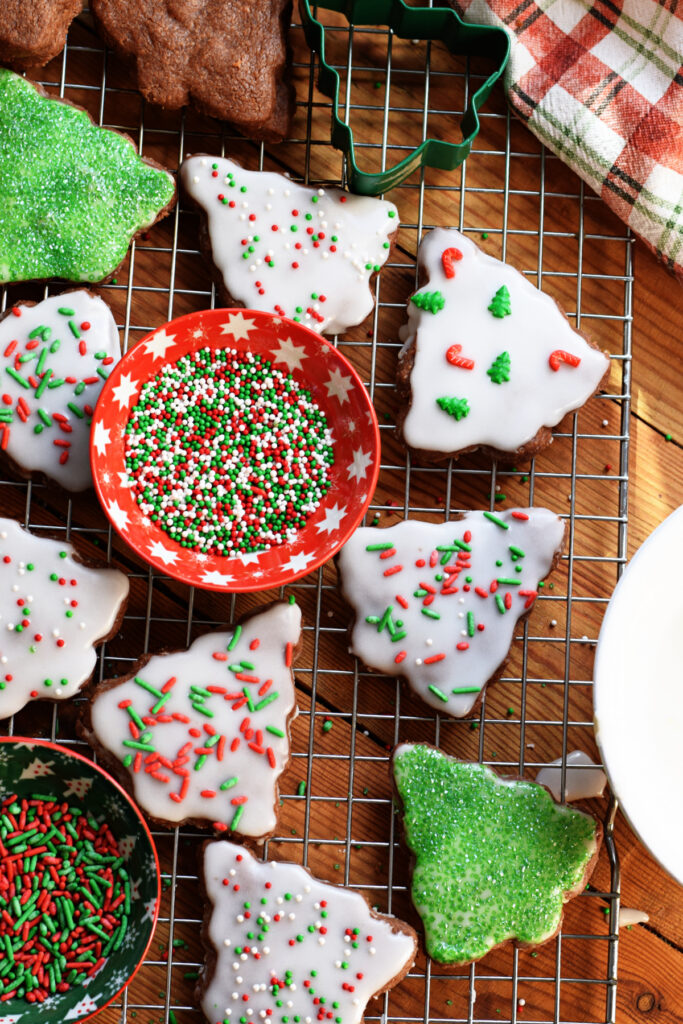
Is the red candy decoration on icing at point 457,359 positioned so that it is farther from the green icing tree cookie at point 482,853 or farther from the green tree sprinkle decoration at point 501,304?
the green icing tree cookie at point 482,853

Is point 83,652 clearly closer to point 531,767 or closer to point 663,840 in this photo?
point 531,767

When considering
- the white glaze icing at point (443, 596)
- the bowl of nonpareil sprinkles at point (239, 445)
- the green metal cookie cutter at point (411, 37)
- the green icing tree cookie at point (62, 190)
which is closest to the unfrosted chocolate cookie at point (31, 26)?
the green icing tree cookie at point (62, 190)

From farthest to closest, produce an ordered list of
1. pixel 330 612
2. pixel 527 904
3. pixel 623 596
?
pixel 330 612
pixel 527 904
pixel 623 596

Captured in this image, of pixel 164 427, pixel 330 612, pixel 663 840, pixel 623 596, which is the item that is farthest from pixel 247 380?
pixel 663 840

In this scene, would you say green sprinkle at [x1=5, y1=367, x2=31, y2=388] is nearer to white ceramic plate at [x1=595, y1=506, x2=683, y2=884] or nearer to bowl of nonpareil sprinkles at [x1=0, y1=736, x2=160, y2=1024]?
bowl of nonpareil sprinkles at [x1=0, y1=736, x2=160, y2=1024]

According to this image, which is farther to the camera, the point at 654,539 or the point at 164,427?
the point at 164,427

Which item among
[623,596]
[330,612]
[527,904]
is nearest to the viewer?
[623,596]

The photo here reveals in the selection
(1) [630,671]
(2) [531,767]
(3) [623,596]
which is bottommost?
(2) [531,767]
